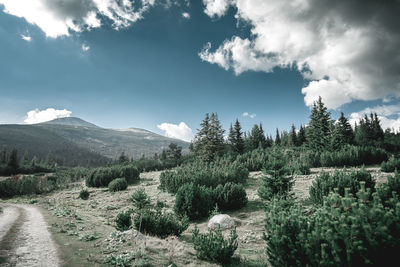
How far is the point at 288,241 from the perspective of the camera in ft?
14.1

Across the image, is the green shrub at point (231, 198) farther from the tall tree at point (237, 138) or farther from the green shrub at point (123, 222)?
the tall tree at point (237, 138)

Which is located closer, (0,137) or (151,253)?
(151,253)

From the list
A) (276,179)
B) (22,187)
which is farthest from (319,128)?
(22,187)

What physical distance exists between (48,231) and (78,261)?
5.28m

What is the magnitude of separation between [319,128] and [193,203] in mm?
43133

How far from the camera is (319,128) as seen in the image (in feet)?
147

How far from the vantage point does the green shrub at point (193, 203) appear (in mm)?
13039

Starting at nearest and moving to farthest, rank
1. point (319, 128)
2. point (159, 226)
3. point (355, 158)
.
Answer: point (159, 226), point (355, 158), point (319, 128)

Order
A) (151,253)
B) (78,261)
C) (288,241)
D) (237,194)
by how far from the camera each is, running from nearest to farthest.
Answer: (288,241)
(78,261)
(151,253)
(237,194)

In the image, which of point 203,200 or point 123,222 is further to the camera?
point 203,200

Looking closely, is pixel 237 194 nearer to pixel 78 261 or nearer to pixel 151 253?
pixel 151 253

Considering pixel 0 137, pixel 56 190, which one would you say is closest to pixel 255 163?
pixel 56 190

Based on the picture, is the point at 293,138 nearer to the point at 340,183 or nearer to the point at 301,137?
the point at 301,137

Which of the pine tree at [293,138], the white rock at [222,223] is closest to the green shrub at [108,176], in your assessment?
the white rock at [222,223]
